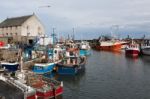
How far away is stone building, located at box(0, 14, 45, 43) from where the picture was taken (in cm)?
6347

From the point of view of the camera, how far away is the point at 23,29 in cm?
6419

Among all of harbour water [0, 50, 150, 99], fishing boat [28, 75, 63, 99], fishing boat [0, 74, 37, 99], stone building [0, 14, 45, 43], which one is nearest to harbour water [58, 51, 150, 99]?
harbour water [0, 50, 150, 99]

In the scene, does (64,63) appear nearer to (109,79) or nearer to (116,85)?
(109,79)

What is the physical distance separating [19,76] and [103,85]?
1211 cm

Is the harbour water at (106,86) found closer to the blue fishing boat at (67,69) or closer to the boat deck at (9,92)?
the blue fishing boat at (67,69)

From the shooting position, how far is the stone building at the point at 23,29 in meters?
63.5

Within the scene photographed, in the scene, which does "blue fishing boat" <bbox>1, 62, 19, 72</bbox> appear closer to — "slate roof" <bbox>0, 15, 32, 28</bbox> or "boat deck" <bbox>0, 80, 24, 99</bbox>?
"boat deck" <bbox>0, 80, 24, 99</bbox>

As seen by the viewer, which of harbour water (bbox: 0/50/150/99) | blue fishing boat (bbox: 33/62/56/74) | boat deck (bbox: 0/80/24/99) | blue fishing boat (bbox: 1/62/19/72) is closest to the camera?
boat deck (bbox: 0/80/24/99)

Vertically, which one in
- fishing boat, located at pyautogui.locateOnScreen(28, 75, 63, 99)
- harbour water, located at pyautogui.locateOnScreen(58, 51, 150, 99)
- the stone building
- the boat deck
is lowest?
harbour water, located at pyautogui.locateOnScreen(58, 51, 150, 99)

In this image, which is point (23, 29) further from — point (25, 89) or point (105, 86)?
point (25, 89)

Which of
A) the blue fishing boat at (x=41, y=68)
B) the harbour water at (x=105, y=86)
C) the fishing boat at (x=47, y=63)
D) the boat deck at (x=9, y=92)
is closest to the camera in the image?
the boat deck at (x=9, y=92)

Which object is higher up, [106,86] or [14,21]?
[14,21]

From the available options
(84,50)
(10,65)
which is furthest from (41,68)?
(84,50)

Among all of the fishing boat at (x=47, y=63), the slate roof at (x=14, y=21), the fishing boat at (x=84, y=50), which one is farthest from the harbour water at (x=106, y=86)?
the fishing boat at (x=84, y=50)
